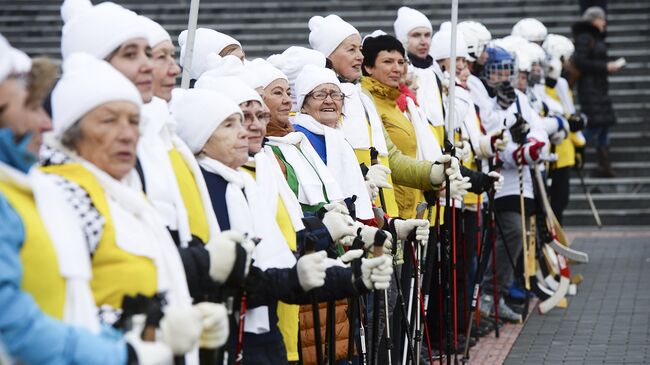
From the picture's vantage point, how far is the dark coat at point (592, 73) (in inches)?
707

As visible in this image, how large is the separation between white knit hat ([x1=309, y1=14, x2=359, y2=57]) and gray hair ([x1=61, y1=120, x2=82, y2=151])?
15.6 ft

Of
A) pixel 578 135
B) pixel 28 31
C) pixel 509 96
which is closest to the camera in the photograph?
pixel 509 96

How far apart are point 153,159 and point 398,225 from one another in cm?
302

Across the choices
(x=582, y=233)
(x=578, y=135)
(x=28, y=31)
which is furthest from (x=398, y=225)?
(x=28, y=31)

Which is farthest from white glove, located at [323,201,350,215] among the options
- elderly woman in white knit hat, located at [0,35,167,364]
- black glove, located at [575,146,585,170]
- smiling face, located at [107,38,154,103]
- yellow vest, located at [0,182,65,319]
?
black glove, located at [575,146,585,170]

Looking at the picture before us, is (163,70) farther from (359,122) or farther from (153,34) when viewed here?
(359,122)

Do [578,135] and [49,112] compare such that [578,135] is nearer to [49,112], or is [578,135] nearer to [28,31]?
[28,31]

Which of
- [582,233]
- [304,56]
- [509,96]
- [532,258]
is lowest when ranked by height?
[582,233]

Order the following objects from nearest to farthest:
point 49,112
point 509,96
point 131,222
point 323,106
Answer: point 131,222, point 49,112, point 323,106, point 509,96

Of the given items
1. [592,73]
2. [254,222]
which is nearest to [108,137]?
[254,222]

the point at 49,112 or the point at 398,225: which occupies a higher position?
the point at 49,112

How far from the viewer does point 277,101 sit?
7125 mm

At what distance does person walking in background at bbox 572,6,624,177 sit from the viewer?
17.9 m

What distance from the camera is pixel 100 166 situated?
432 centimetres
